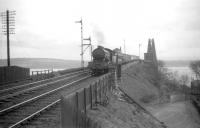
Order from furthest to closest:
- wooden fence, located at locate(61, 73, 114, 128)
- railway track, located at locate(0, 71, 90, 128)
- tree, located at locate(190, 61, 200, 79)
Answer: tree, located at locate(190, 61, 200, 79) → railway track, located at locate(0, 71, 90, 128) → wooden fence, located at locate(61, 73, 114, 128)

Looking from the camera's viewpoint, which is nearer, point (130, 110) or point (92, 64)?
point (130, 110)

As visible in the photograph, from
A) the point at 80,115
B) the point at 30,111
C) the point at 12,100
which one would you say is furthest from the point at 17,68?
the point at 80,115

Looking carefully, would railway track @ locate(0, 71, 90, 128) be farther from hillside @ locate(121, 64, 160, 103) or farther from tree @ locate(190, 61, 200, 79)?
tree @ locate(190, 61, 200, 79)

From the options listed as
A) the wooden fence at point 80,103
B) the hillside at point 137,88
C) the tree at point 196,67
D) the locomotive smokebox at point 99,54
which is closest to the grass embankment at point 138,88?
the hillside at point 137,88

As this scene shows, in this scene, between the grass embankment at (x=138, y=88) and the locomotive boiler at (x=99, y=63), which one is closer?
the locomotive boiler at (x=99, y=63)

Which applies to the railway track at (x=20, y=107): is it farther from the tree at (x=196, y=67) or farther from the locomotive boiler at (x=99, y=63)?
the tree at (x=196, y=67)

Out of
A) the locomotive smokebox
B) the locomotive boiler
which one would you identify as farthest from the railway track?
the locomotive smokebox

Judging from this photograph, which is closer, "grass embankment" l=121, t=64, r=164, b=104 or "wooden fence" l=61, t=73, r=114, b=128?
"wooden fence" l=61, t=73, r=114, b=128

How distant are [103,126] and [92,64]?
17.7 meters

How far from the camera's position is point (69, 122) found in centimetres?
954

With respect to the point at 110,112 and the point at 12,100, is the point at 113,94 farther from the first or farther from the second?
the point at 12,100

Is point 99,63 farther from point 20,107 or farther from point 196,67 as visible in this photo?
point 196,67

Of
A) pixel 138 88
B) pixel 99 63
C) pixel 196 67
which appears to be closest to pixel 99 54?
pixel 99 63

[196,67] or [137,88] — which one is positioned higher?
[196,67]
